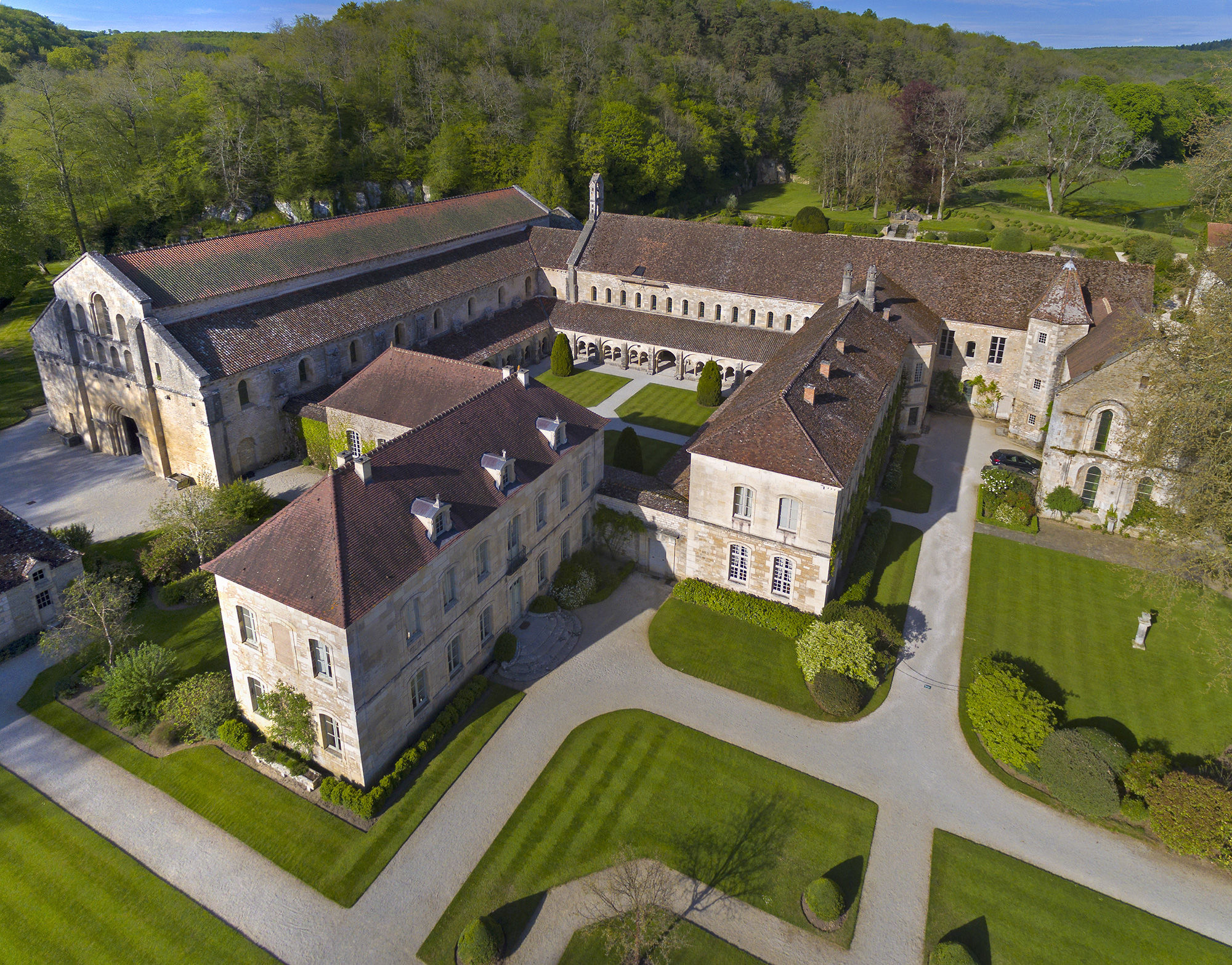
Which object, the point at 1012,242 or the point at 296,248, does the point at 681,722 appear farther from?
the point at 1012,242

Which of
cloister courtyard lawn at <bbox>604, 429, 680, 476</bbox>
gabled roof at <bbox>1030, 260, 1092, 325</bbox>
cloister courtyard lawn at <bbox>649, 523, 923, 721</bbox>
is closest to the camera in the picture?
cloister courtyard lawn at <bbox>649, 523, 923, 721</bbox>

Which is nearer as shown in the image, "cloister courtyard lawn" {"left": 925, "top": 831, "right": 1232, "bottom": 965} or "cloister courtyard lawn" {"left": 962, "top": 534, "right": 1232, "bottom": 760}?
"cloister courtyard lawn" {"left": 925, "top": 831, "right": 1232, "bottom": 965}

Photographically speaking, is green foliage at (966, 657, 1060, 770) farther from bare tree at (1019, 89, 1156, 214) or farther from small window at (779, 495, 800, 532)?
bare tree at (1019, 89, 1156, 214)

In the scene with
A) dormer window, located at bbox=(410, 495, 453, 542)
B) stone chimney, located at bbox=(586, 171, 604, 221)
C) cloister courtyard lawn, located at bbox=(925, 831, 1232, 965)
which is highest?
stone chimney, located at bbox=(586, 171, 604, 221)

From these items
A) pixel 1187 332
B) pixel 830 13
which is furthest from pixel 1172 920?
pixel 830 13

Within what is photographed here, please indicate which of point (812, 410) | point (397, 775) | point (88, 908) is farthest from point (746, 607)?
point (88, 908)

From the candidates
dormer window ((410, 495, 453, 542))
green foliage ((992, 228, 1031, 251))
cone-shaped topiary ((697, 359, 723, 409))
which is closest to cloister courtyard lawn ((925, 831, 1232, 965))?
dormer window ((410, 495, 453, 542))

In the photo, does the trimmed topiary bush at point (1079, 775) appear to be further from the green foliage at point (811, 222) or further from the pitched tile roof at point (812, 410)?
the green foliage at point (811, 222)
